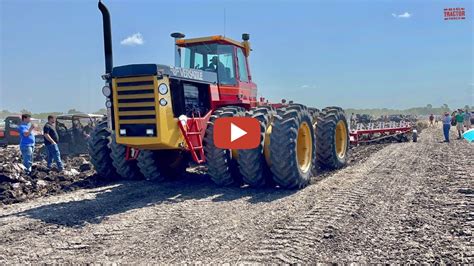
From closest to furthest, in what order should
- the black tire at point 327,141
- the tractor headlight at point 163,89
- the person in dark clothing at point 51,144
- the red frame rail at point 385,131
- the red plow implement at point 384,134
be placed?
1. the tractor headlight at point 163,89
2. the black tire at point 327,141
3. the person in dark clothing at point 51,144
4. the red frame rail at point 385,131
5. the red plow implement at point 384,134

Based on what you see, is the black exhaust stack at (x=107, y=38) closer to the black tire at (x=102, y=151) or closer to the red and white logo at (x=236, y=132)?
the black tire at (x=102, y=151)

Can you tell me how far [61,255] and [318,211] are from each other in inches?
135

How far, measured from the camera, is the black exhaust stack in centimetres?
690

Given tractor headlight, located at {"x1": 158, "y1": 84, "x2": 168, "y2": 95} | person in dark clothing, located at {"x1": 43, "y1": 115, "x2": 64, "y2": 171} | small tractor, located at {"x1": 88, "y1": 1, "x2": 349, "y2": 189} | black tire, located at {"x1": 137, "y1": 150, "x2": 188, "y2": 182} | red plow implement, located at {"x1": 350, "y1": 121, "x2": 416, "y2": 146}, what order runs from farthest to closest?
red plow implement, located at {"x1": 350, "y1": 121, "x2": 416, "y2": 146} < person in dark clothing, located at {"x1": 43, "y1": 115, "x2": 64, "y2": 171} < black tire, located at {"x1": 137, "y1": 150, "x2": 188, "y2": 182} < small tractor, located at {"x1": 88, "y1": 1, "x2": 349, "y2": 189} < tractor headlight, located at {"x1": 158, "y1": 84, "x2": 168, "y2": 95}

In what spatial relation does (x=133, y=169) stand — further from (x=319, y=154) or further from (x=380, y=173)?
(x=380, y=173)

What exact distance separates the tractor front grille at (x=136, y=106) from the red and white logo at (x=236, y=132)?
1184 mm

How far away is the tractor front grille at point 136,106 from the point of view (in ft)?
22.5

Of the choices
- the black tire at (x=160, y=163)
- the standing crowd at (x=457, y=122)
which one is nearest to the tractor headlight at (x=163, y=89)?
the black tire at (x=160, y=163)

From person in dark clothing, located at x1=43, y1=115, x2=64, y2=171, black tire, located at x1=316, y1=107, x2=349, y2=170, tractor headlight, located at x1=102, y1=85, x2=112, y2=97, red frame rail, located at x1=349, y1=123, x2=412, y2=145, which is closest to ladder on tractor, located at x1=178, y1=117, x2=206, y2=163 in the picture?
tractor headlight, located at x1=102, y1=85, x2=112, y2=97

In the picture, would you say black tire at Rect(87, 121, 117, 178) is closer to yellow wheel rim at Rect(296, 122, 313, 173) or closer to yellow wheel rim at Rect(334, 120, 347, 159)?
yellow wheel rim at Rect(296, 122, 313, 173)

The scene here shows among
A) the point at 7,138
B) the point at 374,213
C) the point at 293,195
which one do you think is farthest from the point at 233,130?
the point at 7,138

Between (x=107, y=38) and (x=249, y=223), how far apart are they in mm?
4130

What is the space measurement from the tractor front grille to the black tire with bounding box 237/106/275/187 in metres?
1.68

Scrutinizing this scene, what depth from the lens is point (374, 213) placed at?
563cm
